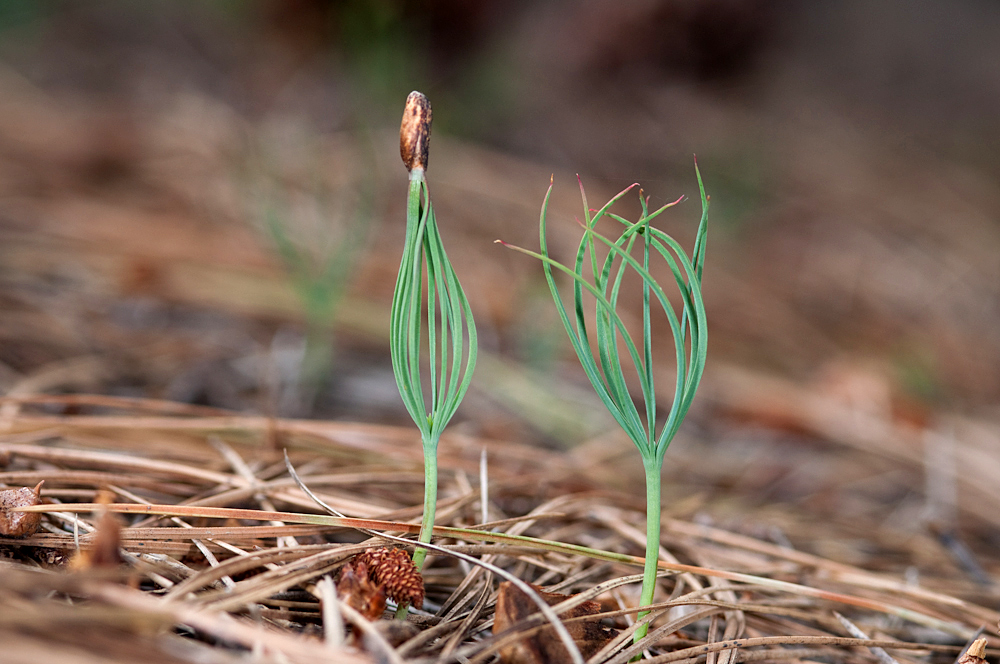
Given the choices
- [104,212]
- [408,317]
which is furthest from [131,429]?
[104,212]

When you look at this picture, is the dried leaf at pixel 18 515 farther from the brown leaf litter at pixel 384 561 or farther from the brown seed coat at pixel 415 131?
the brown seed coat at pixel 415 131

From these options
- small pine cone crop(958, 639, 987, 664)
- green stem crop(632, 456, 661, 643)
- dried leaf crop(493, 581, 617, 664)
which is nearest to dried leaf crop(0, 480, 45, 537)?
dried leaf crop(493, 581, 617, 664)

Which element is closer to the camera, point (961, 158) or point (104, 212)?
point (104, 212)

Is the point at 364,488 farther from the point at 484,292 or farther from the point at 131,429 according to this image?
the point at 484,292

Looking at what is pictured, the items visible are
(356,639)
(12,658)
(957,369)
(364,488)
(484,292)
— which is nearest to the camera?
(12,658)

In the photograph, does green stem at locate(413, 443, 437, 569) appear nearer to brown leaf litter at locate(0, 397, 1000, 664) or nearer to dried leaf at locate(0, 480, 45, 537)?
brown leaf litter at locate(0, 397, 1000, 664)

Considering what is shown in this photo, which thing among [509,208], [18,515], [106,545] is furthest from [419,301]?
[509,208]

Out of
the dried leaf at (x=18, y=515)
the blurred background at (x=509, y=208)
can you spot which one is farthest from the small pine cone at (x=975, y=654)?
the dried leaf at (x=18, y=515)

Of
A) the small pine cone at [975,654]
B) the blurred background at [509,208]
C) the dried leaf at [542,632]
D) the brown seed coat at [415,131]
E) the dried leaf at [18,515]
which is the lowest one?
the small pine cone at [975,654]
